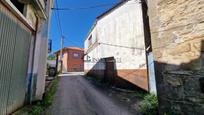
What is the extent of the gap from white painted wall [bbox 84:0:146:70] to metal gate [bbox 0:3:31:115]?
5.41m

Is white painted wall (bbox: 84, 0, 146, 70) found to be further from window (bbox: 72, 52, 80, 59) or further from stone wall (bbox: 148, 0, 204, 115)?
window (bbox: 72, 52, 80, 59)

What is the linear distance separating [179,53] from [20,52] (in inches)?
161

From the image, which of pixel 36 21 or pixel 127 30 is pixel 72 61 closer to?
pixel 127 30

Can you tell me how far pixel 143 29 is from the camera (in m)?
7.00

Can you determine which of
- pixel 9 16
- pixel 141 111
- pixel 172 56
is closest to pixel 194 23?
pixel 172 56

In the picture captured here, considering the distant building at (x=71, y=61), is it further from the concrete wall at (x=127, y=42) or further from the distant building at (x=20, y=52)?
the distant building at (x=20, y=52)

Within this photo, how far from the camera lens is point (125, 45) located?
26.8ft

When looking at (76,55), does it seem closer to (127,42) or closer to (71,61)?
(71,61)

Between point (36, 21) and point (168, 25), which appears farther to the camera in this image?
point (36, 21)

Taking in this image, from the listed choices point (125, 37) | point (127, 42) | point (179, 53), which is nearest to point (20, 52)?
point (179, 53)

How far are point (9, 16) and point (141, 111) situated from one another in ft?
15.2

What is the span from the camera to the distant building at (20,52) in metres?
2.80

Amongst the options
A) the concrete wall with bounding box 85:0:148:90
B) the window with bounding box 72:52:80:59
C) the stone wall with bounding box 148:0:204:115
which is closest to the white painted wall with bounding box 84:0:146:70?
the concrete wall with bounding box 85:0:148:90

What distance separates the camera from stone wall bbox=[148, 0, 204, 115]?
2.43 metres
